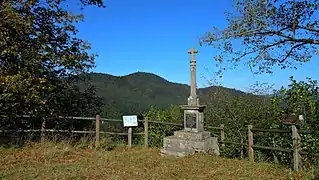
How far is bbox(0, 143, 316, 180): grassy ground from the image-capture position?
20.0 feet

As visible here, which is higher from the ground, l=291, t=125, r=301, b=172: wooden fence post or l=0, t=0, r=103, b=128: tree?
l=0, t=0, r=103, b=128: tree

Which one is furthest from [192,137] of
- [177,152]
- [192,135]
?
[177,152]

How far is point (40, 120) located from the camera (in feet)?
36.7

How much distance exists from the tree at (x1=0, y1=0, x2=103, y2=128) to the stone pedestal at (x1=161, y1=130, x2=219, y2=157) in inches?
173

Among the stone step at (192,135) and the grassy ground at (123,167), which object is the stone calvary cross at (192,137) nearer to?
the stone step at (192,135)

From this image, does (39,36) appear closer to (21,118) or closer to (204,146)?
(21,118)

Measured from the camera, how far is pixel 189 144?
28.0ft

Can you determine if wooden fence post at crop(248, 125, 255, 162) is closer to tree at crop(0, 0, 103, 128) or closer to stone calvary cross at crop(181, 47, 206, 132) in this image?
stone calvary cross at crop(181, 47, 206, 132)

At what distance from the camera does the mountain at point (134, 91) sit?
548 inches

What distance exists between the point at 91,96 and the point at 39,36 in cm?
379

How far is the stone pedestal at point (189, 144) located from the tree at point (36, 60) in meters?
4.39

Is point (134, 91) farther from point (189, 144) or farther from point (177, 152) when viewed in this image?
point (189, 144)

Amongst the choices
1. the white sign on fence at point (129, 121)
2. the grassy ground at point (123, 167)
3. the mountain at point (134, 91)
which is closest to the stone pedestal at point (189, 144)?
the grassy ground at point (123, 167)

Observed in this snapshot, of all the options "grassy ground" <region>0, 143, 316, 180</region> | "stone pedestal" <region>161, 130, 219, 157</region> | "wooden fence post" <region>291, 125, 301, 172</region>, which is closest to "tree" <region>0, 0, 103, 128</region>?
"grassy ground" <region>0, 143, 316, 180</region>
